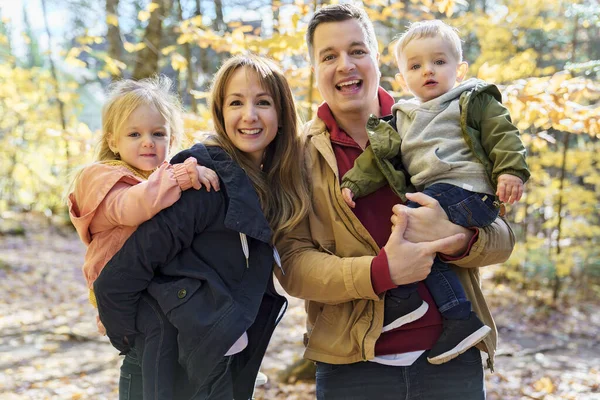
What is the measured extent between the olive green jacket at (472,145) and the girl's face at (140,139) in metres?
0.85

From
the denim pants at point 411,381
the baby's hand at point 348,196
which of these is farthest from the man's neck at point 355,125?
the denim pants at point 411,381

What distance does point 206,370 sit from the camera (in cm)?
182

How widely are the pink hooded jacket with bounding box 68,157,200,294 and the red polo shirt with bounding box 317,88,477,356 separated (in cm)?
64

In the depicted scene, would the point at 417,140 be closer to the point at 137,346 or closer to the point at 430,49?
the point at 430,49

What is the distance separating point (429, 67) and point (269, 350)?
417 centimetres

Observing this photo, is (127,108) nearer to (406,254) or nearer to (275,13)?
(406,254)

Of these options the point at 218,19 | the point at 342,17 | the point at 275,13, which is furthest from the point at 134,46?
the point at 342,17

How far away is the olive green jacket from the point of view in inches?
77.0

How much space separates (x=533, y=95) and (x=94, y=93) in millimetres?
22105

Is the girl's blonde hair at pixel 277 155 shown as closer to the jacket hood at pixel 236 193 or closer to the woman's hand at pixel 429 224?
the jacket hood at pixel 236 193

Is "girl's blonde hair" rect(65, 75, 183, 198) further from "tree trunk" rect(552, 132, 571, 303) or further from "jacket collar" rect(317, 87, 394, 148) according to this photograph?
"tree trunk" rect(552, 132, 571, 303)

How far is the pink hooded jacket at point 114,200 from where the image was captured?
1.83 m

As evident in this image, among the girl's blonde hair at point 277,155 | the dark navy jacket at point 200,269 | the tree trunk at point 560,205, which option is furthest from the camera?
the tree trunk at point 560,205

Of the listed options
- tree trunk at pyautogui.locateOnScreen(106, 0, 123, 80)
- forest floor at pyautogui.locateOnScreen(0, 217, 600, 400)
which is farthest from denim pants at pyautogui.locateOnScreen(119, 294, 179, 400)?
tree trunk at pyautogui.locateOnScreen(106, 0, 123, 80)
